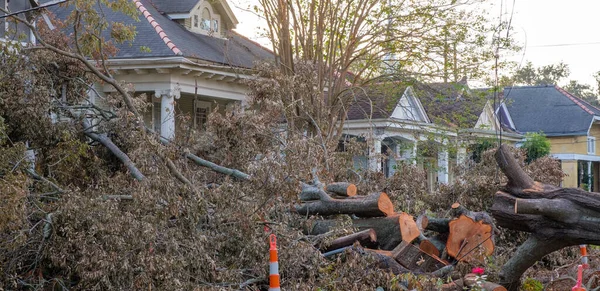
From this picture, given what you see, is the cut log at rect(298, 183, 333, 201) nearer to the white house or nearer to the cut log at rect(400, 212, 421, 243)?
the cut log at rect(400, 212, 421, 243)

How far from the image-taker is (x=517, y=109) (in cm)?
4162

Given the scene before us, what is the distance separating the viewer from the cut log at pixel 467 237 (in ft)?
26.5

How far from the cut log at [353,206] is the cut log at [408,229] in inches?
10.6

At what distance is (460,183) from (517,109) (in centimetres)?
3316

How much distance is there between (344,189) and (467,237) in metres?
1.55

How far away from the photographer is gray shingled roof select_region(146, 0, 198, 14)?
63.4 ft

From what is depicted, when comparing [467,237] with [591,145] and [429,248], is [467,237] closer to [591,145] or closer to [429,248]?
[429,248]

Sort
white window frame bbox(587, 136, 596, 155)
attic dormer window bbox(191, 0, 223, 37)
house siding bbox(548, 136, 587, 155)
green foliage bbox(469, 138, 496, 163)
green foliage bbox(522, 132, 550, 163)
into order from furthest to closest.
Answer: white window frame bbox(587, 136, 596, 155) < house siding bbox(548, 136, 587, 155) < green foliage bbox(522, 132, 550, 163) < attic dormer window bbox(191, 0, 223, 37) < green foliage bbox(469, 138, 496, 163)

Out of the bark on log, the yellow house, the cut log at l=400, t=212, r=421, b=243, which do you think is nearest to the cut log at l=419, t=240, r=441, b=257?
the cut log at l=400, t=212, r=421, b=243

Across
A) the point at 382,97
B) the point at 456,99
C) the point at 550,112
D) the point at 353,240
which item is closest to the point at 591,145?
the point at 550,112

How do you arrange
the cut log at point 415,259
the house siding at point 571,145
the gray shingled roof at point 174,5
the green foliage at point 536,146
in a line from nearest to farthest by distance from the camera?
1. the cut log at point 415,259
2. the gray shingled roof at point 174,5
3. the green foliage at point 536,146
4. the house siding at point 571,145

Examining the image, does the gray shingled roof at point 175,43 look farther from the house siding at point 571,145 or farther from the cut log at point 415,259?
the house siding at point 571,145

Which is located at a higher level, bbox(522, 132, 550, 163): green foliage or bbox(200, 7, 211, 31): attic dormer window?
bbox(200, 7, 211, 31): attic dormer window

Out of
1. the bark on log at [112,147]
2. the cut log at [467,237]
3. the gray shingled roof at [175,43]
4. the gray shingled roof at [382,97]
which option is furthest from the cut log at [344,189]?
the gray shingled roof at [382,97]
